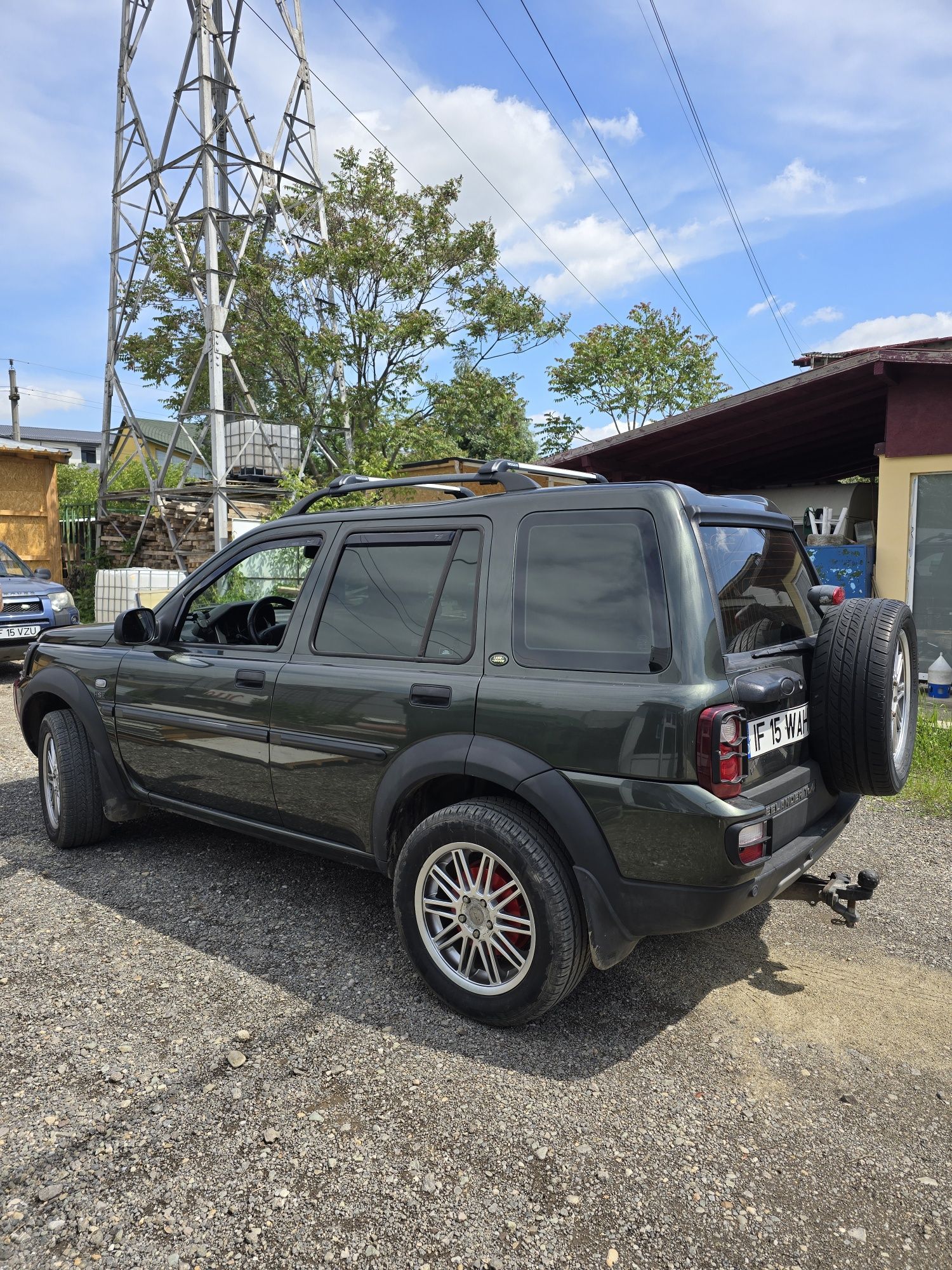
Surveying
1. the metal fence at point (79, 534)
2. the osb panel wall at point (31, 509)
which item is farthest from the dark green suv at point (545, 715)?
the metal fence at point (79, 534)

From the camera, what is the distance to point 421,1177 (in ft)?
7.57

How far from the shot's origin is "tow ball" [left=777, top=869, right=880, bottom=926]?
3154mm

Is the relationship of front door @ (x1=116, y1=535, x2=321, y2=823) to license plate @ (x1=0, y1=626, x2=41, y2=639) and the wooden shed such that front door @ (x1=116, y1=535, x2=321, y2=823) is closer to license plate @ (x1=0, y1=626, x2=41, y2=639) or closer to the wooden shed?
license plate @ (x1=0, y1=626, x2=41, y2=639)

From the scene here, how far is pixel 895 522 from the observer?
29.0ft

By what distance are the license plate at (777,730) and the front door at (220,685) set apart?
2.00 metres

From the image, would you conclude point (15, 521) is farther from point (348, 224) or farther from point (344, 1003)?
point (344, 1003)

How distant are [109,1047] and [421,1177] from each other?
125 cm

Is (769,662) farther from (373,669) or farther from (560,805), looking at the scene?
(373,669)

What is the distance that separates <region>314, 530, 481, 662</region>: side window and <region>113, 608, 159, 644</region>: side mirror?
108 cm

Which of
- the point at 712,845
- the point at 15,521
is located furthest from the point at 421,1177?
the point at 15,521

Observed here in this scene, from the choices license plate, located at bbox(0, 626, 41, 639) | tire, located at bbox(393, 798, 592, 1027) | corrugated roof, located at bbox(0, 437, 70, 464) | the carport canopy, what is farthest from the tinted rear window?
corrugated roof, located at bbox(0, 437, 70, 464)

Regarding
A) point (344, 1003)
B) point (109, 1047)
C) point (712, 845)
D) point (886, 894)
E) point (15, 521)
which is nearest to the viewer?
point (712, 845)

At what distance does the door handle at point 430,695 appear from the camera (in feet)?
10.1

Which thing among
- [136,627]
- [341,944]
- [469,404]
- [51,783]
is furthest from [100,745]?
[469,404]
